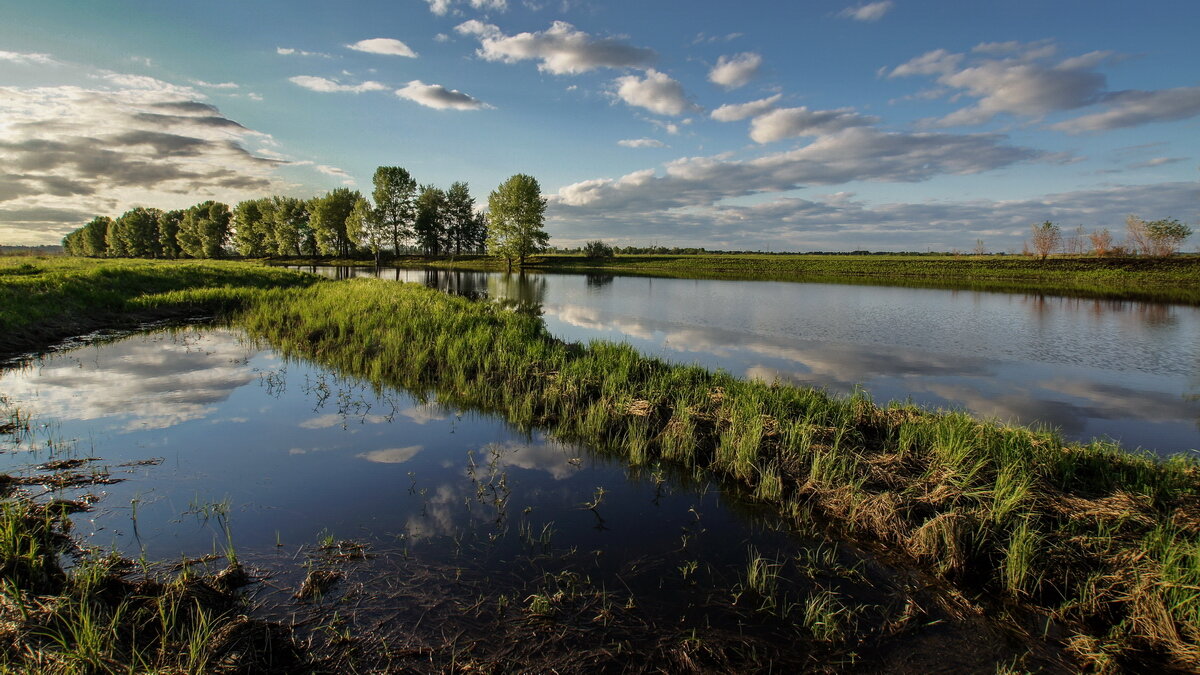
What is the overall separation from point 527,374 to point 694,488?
531cm

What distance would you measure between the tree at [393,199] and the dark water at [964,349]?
45197 mm

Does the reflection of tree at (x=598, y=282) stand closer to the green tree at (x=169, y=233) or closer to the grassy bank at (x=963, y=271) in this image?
the grassy bank at (x=963, y=271)

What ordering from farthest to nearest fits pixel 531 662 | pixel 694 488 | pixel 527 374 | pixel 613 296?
1. pixel 613 296
2. pixel 527 374
3. pixel 694 488
4. pixel 531 662

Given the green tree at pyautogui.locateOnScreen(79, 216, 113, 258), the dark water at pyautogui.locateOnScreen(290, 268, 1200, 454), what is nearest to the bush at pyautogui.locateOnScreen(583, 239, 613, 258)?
the dark water at pyautogui.locateOnScreen(290, 268, 1200, 454)

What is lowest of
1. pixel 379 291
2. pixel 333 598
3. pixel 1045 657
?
pixel 1045 657

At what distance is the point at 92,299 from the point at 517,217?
48858 millimetres

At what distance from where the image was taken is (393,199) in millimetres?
68062

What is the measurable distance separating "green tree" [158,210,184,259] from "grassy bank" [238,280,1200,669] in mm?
112550

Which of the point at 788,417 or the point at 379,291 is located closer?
the point at 788,417

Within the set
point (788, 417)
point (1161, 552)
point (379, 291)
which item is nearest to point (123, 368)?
point (379, 291)

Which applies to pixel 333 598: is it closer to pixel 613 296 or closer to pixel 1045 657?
pixel 1045 657

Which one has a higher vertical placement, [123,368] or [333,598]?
[123,368]

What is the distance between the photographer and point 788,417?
8.29 meters

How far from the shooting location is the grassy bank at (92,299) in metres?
14.4
